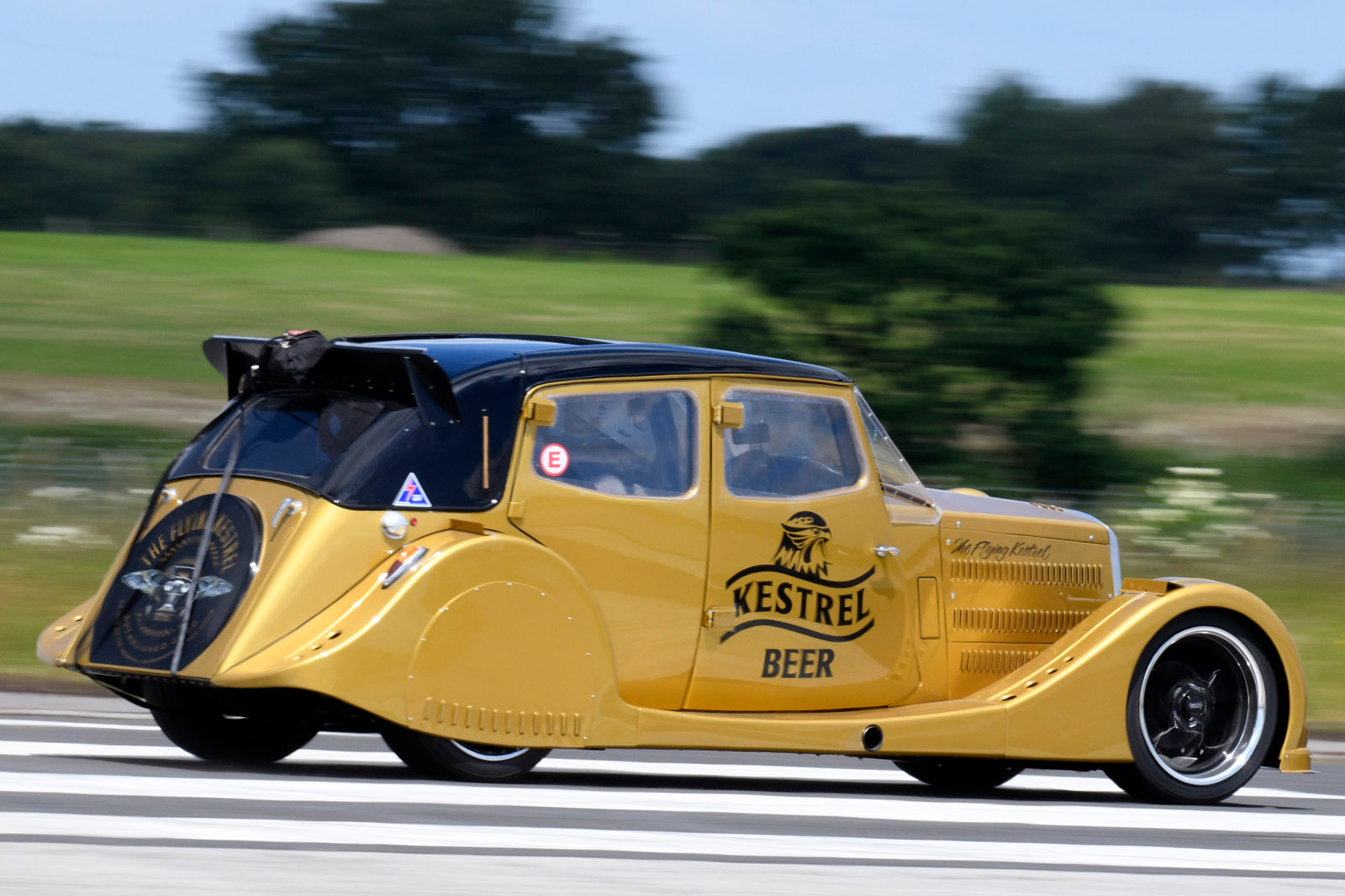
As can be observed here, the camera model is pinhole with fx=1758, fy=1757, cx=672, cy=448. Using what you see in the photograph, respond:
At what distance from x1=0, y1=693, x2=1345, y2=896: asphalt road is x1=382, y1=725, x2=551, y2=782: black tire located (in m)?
0.07

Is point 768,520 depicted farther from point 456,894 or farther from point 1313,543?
point 1313,543

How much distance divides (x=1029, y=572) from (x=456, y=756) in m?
2.82

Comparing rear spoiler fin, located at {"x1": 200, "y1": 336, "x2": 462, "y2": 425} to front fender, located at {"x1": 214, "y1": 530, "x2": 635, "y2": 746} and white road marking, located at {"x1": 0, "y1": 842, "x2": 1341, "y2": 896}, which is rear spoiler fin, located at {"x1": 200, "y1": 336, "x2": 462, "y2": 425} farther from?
white road marking, located at {"x1": 0, "y1": 842, "x2": 1341, "y2": 896}

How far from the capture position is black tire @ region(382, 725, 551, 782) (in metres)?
6.27

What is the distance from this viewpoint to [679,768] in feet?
26.6

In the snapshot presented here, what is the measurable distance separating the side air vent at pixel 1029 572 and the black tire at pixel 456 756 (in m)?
2.10

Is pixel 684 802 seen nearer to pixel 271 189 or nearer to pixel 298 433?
pixel 298 433

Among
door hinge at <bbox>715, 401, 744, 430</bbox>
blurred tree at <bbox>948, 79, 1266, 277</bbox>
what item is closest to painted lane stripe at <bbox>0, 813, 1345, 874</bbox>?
door hinge at <bbox>715, 401, 744, 430</bbox>

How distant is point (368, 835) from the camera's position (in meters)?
5.26

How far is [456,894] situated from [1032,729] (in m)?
3.43

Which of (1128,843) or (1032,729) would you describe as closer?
(1128,843)

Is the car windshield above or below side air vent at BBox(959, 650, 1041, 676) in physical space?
above

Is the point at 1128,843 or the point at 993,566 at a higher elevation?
the point at 993,566

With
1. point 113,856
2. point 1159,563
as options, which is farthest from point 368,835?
point 1159,563
